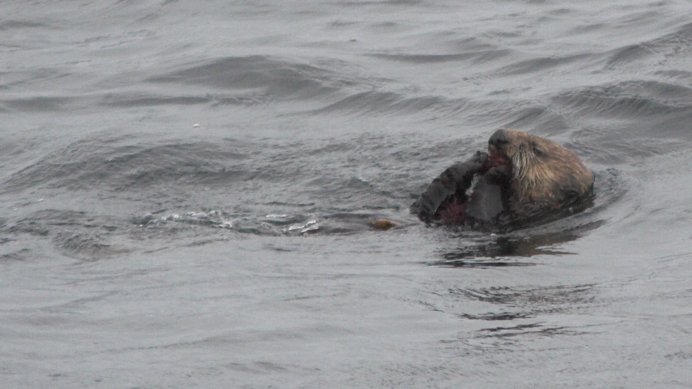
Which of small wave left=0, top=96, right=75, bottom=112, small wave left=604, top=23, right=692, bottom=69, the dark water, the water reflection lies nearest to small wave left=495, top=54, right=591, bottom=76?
the dark water

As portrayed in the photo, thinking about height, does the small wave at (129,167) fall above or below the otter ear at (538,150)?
below

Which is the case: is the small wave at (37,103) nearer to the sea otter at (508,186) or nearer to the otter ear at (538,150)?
the sea otter at (508,186)

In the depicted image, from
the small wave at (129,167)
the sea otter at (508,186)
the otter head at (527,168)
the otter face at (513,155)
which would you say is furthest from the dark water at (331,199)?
the otter face at (513,155)

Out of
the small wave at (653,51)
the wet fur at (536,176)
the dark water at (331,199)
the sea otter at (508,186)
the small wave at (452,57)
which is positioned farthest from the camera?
the small wave at (452,57)

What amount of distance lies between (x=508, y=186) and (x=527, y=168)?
0.17 m

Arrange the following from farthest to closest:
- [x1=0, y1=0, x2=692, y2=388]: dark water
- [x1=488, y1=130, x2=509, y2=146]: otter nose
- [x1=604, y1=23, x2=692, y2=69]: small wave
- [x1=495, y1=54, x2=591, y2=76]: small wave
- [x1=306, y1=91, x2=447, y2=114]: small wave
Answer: [x1=495, y1=54, x2=591, y2=76]: small wave → [x1=604, y1=23, x2=692, y2=69]: small wave → [x1=306, y1=91, x2=447, y2=114]: small wave → [x1=488, y1=130, x2=509, y2=146]: otter nose → [x1=0, y1=0, x2=692, y2=388]: dark water

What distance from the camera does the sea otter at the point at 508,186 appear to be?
8117 mm

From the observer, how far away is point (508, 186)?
8.39m

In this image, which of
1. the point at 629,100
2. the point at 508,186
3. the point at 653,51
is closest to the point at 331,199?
the point at 508,186

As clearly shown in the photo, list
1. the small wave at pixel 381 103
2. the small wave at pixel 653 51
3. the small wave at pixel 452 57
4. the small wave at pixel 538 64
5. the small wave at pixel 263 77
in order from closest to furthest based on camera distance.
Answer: the small wave at pixel 381 103, the small wave at pixel 653 51, the small wave at pixel 263 77, the small wave at pixel 538 64, the small wave at pixel 452 57

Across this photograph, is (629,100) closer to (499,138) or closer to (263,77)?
(499,138)

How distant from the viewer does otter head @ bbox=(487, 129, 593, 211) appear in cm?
834

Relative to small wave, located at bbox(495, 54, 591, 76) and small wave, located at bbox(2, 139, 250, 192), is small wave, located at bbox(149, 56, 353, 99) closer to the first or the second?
small wave, located at bbox(495, 54, 591, 76)

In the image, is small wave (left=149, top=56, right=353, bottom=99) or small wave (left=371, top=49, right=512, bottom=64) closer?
small wave (left=149, top=56, right=353, bottom=99)
